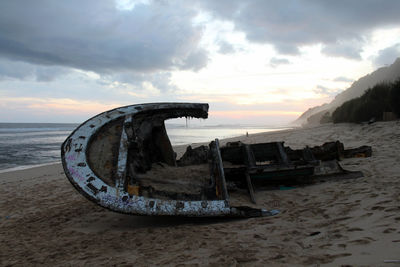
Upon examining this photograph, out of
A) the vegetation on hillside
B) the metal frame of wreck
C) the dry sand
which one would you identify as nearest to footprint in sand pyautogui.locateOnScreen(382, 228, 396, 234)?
the dry sand

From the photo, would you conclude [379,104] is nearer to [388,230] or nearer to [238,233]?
[388,230]

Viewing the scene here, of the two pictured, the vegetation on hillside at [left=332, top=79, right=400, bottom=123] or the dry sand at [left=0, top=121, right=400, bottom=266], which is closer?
the dry sand at [left=0, top=121, right=400, bottom=266]

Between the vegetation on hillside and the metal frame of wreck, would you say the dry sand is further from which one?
the vegetation on hillside

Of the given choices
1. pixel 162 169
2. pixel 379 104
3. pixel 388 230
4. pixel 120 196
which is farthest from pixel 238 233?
pixel 379 104

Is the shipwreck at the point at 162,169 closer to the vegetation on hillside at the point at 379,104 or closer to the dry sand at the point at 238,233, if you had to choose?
the dry sand at the point at 238,233

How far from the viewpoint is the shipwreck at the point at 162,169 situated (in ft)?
12.4

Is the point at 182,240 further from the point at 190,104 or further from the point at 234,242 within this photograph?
the point at 190,104

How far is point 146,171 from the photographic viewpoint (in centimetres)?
501

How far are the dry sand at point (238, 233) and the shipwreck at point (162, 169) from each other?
0.32 metres

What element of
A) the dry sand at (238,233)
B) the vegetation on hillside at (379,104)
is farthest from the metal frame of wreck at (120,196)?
the vegetation on hillside at (379,104)

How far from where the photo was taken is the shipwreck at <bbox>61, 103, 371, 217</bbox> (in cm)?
379

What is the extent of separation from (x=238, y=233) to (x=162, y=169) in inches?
94.5

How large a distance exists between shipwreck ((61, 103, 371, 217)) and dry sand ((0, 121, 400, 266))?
12.5 inches

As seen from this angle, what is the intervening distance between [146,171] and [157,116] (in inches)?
49.4
